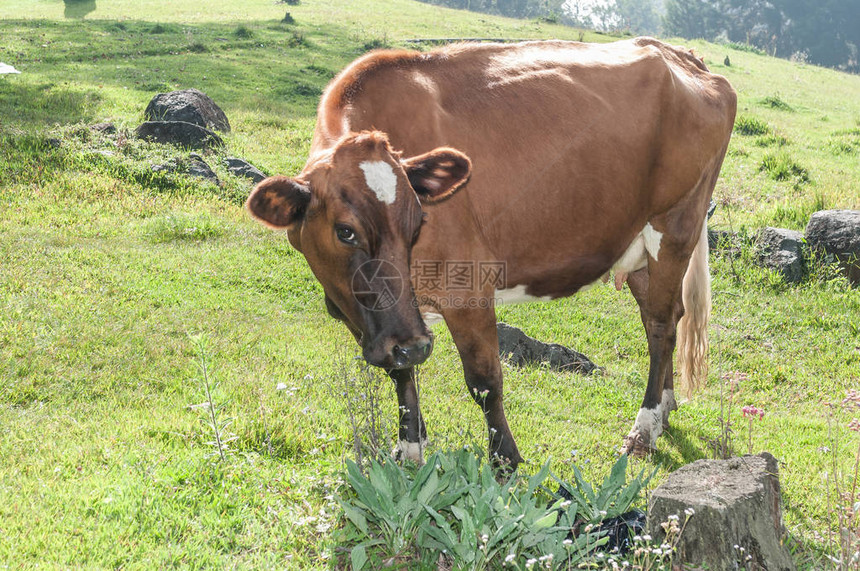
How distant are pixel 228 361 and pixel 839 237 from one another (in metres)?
7.92

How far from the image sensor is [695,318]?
21.6ft

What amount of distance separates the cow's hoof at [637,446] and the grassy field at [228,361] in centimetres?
12

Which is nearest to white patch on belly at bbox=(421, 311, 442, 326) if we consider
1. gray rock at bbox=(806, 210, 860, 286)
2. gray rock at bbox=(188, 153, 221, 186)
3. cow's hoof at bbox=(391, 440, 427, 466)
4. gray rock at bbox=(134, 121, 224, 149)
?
cow's hoof at bbox=(391, 440, 427, 466)

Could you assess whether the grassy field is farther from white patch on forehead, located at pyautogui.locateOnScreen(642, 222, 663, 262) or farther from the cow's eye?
the cow's eye

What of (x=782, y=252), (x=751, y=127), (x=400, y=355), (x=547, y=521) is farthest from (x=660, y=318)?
(x=751, y=127)

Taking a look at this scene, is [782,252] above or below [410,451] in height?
above

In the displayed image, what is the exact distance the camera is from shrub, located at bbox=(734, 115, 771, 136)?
19016 millimetres

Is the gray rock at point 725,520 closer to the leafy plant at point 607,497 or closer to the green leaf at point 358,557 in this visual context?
the leafy plant at point 607,497

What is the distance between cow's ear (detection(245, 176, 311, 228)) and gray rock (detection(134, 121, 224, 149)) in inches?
370

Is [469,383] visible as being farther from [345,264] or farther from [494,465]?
[345,264]

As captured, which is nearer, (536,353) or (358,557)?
(358,557)

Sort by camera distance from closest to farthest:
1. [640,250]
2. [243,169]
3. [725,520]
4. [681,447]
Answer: [725,520], [681,447], [640,250], [243,169]

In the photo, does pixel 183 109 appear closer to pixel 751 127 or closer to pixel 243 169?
pixel 243 169

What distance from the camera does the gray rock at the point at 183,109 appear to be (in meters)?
14.0
